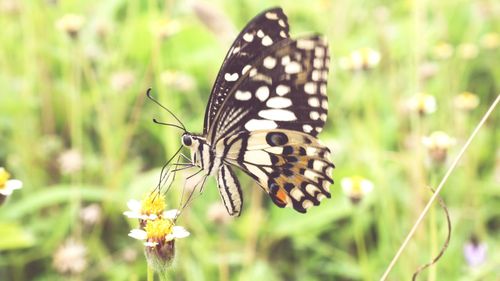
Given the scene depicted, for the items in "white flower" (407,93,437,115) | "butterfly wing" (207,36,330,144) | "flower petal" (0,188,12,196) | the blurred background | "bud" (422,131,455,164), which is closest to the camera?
"flower petal" (0,188,12,196)

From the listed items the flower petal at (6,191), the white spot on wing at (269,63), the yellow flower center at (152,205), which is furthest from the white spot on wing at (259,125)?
the flower petal at (6,191)

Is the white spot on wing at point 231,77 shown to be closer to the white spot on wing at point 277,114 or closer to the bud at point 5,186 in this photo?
the white spot on wing at point 277,114

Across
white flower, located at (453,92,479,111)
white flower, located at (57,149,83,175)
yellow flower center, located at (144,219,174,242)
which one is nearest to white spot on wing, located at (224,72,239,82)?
yellow flower center, located at (144,219,174,242)

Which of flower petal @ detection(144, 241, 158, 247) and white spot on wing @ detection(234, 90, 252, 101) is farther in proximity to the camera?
white spot on wing @ detection(234, 90, 252, 101)

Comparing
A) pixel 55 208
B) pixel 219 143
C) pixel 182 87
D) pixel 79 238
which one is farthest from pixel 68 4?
pixel 219 143

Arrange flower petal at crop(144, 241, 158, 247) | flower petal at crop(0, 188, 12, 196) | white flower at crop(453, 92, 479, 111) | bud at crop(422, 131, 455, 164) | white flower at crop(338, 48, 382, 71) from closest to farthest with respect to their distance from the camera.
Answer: flower petal at crop(144, 241, 158, 247)
flower petal at crop(0, 188, 12, 196)
bud at crop(422, 131, 455, 164)
white flower at crop(338, 48, 382, 71)
white flower at crop(453, 92, 479, 111)

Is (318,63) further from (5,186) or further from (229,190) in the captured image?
(5,186)

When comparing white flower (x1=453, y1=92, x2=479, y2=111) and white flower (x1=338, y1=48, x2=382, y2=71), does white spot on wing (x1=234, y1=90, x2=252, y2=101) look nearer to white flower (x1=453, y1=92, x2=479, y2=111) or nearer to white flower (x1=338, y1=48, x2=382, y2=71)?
white flower (x1=338, y1=48, x2=382, y2=71)

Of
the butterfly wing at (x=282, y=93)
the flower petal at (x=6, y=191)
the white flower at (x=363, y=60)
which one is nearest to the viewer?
the flower petal at (x=6, y=191)
